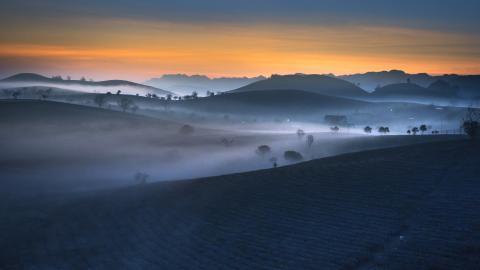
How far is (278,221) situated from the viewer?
46094 mm

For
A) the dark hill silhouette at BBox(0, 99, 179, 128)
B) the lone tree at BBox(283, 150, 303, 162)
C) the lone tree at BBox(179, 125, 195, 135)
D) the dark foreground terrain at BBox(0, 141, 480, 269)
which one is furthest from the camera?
the lone tree at BBox(179, 125, 195, 135)

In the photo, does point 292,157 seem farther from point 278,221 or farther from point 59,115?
point 59,115

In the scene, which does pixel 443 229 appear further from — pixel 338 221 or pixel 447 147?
pixel 447 147

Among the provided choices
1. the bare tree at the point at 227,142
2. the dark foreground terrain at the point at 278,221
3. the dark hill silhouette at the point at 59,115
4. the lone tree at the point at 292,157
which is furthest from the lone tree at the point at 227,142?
the dark foreground terrain at the point at 278,221

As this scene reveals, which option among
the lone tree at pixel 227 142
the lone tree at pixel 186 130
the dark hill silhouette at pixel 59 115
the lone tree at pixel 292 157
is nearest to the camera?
the lone tree at pixel 292 157

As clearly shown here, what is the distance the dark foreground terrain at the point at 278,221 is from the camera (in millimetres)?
36594

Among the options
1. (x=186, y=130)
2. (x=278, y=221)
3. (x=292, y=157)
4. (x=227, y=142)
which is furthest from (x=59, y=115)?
(x=278, y=221)

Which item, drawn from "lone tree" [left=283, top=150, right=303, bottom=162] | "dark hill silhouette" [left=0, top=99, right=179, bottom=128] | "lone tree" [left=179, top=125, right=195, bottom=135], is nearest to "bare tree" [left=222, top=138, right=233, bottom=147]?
"lone tree" [left=179, top=125, right=195, bottom=135]

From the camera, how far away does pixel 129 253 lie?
Answer: 41.4 metres

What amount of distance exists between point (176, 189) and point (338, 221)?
25.2 meters

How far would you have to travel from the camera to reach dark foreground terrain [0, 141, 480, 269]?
120 ft

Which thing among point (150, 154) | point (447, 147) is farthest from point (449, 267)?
point (150, 154)

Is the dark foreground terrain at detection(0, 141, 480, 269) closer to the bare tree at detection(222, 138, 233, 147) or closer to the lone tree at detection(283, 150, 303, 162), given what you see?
the lone tree at detection(283, 150, 303, 162)

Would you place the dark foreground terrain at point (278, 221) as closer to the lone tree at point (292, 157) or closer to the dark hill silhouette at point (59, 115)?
the lone tree at point (292, 157)
